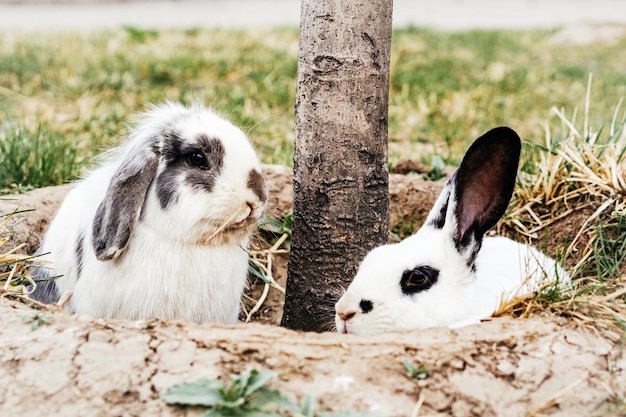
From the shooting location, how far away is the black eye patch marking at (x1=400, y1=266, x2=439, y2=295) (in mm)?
2952

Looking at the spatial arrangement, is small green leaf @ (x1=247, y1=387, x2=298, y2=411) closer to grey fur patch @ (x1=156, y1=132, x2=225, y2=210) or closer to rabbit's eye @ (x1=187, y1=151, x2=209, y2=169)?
grey fur patch @ (x1=156, y1=132, x2=225, y2=210)

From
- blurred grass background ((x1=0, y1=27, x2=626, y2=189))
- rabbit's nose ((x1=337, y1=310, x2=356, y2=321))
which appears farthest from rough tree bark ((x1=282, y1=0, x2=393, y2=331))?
blurred grass background ((x1=0, y1=27, x2=626, y2=189))

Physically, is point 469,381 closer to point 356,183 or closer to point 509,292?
point 509,292

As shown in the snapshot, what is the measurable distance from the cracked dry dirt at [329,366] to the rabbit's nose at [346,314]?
36 centimetres

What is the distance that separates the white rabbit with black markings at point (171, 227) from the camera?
3057mm

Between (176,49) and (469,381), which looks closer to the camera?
(469,381)

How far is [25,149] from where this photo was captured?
440cm

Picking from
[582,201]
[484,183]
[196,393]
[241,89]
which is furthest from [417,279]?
[241,89]

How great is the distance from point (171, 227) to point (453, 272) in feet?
3.54

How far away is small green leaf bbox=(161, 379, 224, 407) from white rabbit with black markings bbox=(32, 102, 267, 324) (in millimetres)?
911

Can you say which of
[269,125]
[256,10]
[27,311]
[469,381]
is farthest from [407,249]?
[256,10]

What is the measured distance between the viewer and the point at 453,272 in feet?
9.92

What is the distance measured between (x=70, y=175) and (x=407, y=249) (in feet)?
7.29

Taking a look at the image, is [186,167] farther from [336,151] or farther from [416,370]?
[416,370]
